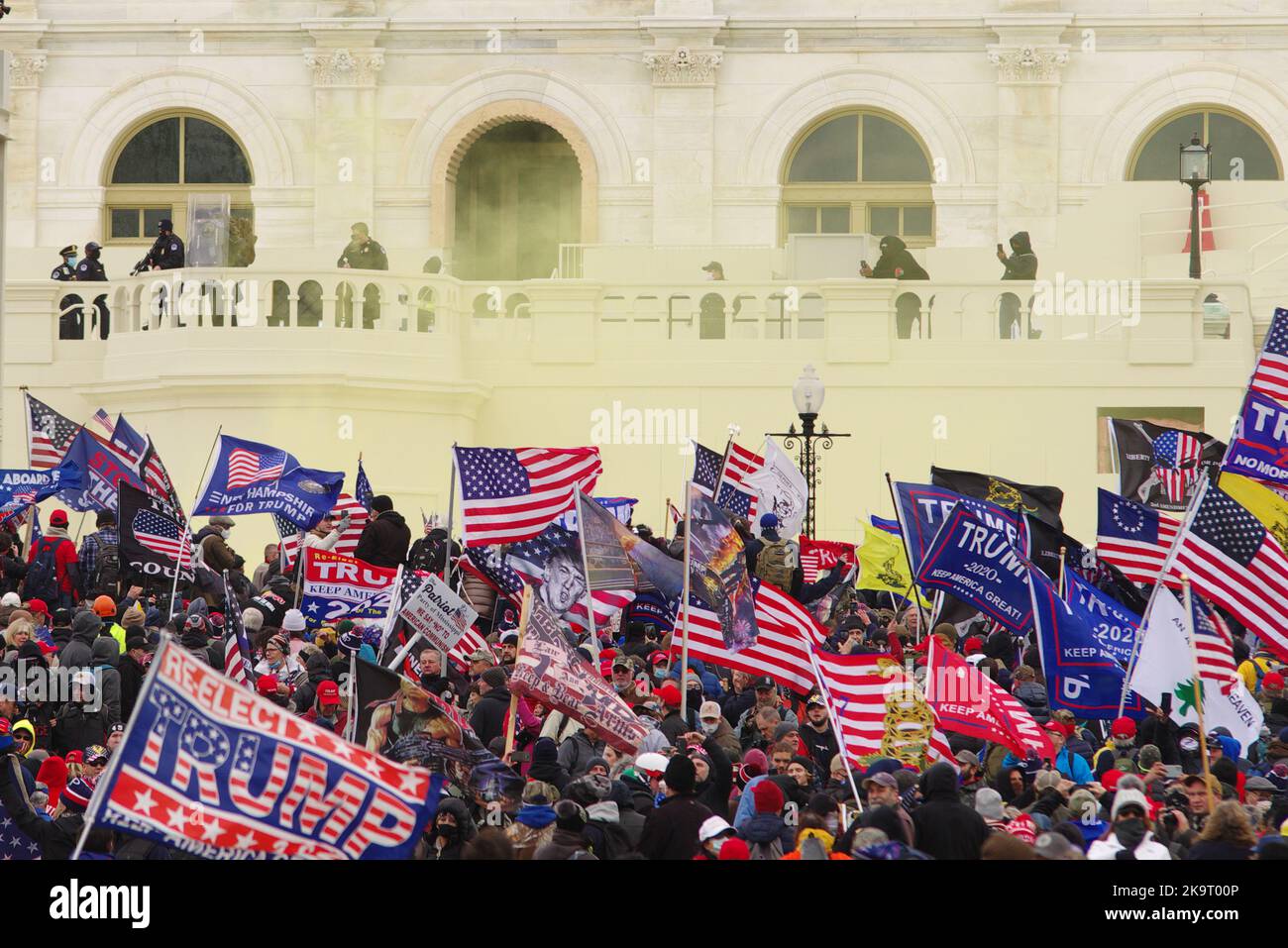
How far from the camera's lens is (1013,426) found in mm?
Answer: 26188

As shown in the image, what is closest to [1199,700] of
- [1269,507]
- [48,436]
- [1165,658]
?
[1165,658]

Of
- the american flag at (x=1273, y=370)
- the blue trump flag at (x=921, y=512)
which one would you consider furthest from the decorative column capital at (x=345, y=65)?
the american flag at (x=1273, y=370)

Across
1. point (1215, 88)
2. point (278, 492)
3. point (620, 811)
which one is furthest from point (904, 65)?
point (620, 811)

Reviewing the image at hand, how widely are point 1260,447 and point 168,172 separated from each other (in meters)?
22.6

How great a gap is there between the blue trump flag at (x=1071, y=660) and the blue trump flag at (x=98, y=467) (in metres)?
8.52

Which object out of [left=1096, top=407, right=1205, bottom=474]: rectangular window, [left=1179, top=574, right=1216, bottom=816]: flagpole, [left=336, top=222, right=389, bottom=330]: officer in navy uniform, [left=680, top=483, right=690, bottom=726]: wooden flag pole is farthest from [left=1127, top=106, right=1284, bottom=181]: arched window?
[left=1179, top=574, right=1216, bottom=816]: flagpole

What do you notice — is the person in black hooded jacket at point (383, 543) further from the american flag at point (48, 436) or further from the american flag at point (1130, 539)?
the american flag at point (1130, 539)

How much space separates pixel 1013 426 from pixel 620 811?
15734mm

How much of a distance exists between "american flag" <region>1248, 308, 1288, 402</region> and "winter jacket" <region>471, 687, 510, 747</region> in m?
5.27

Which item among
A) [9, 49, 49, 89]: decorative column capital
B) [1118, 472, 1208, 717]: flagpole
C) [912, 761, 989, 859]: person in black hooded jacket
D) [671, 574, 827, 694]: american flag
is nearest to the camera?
[912, 761, 989, 859]: person in black hooded jacket

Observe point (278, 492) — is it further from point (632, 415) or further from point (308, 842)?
point (308, 842)

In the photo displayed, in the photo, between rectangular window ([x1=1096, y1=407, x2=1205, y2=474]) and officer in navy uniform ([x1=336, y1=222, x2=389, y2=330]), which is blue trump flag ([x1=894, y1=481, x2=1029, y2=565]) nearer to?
rectangular window ([x1=1096, y1=407, x2=1205, y2=474])

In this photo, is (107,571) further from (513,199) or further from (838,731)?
(513,199)

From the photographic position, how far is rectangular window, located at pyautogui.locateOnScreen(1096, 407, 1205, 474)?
1019 inches
